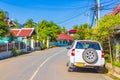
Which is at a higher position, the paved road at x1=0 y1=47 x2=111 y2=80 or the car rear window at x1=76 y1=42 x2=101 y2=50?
the car rear window at x1=76 y1=42 x2=101 y2=50

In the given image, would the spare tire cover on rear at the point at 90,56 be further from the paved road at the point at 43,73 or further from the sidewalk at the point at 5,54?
the sidewalk at the point at 5,54

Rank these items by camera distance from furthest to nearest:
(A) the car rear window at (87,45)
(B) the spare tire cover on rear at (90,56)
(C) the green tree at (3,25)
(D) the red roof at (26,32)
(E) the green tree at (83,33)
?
(D) the red roof at (26,32) → (E) the green tree at (83,33) → (C) the green tree at (3,25) → (A) the car rear window at (87,45) → (B) the spare tire cover on rear at (90,56)

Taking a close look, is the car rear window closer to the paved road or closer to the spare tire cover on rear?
the spare tire cover on rear

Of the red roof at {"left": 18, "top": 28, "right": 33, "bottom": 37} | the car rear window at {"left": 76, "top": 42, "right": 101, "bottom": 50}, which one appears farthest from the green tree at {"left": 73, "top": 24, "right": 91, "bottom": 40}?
the car rear window at {"left": 76, "top": 42, "right": 101, "bottom": 50}

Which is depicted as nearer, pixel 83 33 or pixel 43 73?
pixel 43 73

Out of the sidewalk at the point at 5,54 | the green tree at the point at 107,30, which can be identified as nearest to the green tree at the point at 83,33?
the sidewalk at the point at 5,54

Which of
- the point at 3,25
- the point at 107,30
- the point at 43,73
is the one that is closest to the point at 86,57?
the point at 43,73

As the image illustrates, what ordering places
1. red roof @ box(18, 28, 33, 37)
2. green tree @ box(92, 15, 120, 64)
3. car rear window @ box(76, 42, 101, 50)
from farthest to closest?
red roof @ box(18, 28, 33, 37) < green tree @ box(92, 15, 120, 64) < car rear window @ box(76, 42, 101, 50)

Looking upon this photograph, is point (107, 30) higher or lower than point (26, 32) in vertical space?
lower

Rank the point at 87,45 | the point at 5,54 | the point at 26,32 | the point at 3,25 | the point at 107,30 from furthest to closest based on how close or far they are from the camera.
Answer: the point at 26,32, the point at 5,54, the point at 3,25, the point at 107,30, the point at 87,45

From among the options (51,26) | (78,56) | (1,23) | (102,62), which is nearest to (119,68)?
(102,62)

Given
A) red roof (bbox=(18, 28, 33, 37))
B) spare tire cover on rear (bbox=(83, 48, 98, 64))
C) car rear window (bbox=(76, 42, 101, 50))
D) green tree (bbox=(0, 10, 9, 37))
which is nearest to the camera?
spare tire cover on rear (bbox=(83, 48, 98, 64))

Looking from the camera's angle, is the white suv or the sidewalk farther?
the sidewalk

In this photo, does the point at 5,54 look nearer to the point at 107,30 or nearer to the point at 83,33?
the point at 107,30
